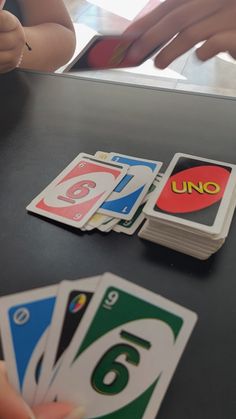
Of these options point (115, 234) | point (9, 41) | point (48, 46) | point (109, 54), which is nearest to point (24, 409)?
point (115, 234)

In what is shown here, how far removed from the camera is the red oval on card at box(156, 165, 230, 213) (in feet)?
2.06

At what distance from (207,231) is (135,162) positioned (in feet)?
0.76

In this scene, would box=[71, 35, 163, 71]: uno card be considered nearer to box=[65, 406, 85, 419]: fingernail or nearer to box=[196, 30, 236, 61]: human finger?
box=[196, 30, 236, 61]: human finger

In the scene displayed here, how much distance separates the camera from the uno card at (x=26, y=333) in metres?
0.42

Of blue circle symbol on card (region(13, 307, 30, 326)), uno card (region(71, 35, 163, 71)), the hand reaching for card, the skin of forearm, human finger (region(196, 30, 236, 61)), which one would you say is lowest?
the hand reaching for card

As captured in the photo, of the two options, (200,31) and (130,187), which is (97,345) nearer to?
(130,187)

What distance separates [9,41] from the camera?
39.1 inches

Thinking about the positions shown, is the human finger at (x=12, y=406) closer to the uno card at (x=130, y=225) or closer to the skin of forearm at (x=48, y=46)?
the uno card at (x=130, y=225)

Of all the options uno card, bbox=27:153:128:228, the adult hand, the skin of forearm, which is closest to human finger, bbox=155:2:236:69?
the adult hand

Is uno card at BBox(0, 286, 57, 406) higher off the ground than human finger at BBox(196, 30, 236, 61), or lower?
lower

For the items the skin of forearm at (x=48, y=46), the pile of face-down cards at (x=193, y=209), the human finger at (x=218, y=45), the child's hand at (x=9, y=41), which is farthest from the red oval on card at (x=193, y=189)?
the skin of forearm at (x=48, y=46)

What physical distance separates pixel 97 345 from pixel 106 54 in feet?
1.93

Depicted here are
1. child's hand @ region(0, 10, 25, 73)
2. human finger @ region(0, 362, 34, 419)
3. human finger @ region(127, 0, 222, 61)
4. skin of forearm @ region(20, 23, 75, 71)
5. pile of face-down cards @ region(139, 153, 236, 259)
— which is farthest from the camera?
skin of forearm @ region(20, 23, 75, 71)

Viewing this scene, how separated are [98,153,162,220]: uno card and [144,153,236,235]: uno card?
0.04 metres
